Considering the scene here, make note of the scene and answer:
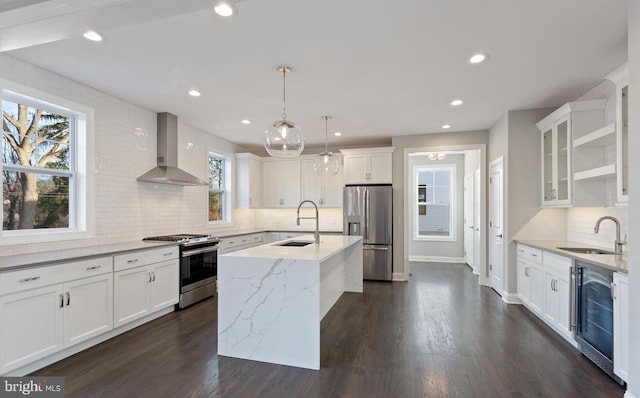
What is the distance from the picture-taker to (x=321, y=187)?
6.43m

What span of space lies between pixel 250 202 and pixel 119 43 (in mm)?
4087

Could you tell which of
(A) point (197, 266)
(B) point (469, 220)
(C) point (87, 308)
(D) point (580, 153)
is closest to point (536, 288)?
(D) point (580, 153)

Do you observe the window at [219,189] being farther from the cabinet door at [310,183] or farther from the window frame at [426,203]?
the window frame at [426,203]

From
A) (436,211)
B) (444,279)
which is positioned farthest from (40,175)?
(436,211)

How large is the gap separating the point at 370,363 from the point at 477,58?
9.34ft

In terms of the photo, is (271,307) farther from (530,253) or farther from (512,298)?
(512,298)

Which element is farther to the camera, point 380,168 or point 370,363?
point 380,168

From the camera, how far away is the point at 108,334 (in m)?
3.16

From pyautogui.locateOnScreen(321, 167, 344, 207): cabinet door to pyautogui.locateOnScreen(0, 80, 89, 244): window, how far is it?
399 cm

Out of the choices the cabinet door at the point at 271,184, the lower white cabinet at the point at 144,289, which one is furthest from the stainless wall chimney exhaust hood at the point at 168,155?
the cabinet door at the point at 271,184

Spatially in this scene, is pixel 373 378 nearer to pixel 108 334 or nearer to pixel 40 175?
pixel 108 334

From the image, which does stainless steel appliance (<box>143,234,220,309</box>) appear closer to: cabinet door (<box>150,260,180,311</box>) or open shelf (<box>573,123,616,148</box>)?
cabinet door (<box>150,260,180,311</box>)

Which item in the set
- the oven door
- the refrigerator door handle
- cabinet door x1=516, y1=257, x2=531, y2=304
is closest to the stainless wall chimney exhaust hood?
the oven door

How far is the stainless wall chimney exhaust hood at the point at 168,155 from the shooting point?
4.28 m
